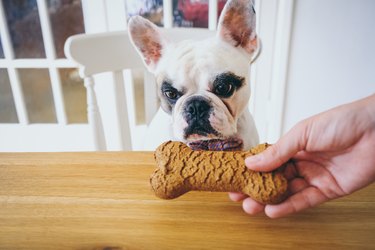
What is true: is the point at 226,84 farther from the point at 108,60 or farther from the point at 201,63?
the point at 108,60

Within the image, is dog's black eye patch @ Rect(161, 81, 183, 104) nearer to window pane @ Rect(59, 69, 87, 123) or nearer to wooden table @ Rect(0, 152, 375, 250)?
wooden table @ Rect(0, 152, 375, 250)

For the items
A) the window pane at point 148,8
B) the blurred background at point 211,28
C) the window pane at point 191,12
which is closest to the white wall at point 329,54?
the blurred background at point 211,28

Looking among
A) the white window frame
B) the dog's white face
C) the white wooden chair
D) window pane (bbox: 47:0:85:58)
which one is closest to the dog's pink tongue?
the dog's white face

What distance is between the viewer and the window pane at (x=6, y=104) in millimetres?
1465

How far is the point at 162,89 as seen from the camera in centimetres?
59

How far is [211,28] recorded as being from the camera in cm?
113

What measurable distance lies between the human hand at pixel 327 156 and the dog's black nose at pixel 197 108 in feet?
0.53

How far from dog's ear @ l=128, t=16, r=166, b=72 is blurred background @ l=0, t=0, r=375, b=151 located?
544 mm

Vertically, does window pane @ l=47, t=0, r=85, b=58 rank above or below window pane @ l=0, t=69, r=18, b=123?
above

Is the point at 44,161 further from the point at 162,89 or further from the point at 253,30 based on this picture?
the point at 253,30

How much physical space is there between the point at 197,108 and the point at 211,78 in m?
0.06

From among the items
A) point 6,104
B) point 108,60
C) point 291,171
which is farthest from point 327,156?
point 6,104

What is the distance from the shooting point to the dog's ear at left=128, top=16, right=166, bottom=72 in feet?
1.95

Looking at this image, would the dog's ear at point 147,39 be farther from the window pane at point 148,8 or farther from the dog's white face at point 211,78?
the window pane at point 148,8
